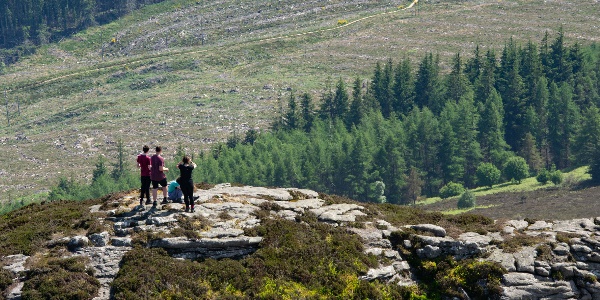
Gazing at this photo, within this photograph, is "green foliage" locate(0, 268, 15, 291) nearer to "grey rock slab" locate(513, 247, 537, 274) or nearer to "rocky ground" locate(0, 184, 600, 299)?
"rocky ground" locate(0, 184, 600, 299)

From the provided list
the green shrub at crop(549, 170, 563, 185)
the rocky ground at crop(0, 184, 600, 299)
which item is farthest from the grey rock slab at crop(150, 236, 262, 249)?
the green shrub at crop(549, 170, 563, 185)

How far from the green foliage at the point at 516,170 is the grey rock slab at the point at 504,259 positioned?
369ft

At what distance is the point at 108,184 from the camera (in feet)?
519

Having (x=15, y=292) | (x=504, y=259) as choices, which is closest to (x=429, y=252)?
(x=504, y=259)

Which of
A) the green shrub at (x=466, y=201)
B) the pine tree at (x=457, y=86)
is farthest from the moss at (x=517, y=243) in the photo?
the pine tree at (x=457, y=86)

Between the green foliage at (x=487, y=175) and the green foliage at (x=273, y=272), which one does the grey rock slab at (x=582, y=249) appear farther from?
the green foliage at (x=487, y=175)

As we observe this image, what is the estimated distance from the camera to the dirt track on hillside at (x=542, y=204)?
117 meters

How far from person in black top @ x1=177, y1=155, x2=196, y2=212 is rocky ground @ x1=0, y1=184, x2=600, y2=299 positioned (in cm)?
78

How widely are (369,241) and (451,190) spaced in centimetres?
10573

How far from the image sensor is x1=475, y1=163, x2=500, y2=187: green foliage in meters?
156

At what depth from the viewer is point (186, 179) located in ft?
152

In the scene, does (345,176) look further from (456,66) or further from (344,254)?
(344,254)

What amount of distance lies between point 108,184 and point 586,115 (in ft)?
308

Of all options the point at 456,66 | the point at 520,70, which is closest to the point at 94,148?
the point at 456,66
